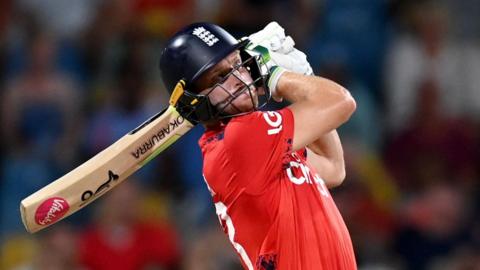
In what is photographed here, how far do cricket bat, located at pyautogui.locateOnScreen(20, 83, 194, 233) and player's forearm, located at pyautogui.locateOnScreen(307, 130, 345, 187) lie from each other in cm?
75

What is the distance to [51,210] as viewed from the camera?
4.73 metres

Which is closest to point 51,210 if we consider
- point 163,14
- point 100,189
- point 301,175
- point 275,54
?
point 100,189

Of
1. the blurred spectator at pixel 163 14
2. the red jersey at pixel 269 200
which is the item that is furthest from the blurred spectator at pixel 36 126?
the red jersey at pixel 269 200

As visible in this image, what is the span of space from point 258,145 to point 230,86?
0.94ft

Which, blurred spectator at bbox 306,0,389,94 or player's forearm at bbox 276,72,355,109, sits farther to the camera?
blurred spectator at bbox 306,0,389,94

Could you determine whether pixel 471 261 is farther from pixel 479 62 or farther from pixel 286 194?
pixel 286 194

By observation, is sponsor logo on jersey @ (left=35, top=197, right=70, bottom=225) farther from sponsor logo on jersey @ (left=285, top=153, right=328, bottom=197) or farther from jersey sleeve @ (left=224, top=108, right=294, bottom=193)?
sponsor logo on jersey @ (left=285, top=153, right=328, bottom=197)

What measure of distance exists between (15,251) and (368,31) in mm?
3614

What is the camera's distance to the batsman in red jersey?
454cm

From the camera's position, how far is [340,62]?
9.19 meters

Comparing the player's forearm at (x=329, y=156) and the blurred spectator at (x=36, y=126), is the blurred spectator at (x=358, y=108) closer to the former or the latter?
the blurred spectator at (x=36, y=126)

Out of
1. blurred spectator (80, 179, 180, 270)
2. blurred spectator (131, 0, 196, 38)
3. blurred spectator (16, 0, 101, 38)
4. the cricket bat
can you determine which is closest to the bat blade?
the cricket bat

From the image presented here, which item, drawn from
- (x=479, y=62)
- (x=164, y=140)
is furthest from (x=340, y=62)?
(x=164, y=140)

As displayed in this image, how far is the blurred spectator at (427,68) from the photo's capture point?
9.55 metres
